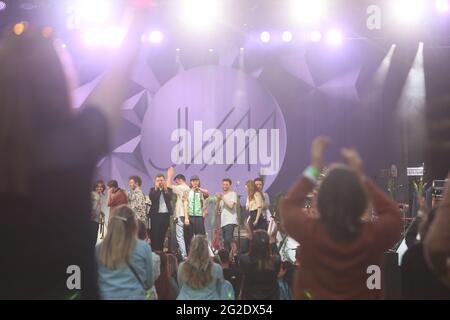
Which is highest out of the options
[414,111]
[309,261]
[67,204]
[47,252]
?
[414,111]

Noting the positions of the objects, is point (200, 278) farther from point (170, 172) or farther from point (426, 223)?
point (426, 223)

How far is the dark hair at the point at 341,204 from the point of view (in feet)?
11.4

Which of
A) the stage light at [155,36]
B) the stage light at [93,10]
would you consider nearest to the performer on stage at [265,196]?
the stage light at [155,36]

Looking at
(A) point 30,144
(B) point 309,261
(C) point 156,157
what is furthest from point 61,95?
(C) point 156,157

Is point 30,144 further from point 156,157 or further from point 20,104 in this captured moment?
point 156,157

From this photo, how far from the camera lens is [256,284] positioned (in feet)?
15.9

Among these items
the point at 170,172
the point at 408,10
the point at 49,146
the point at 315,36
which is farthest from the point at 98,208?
the point at 408,10

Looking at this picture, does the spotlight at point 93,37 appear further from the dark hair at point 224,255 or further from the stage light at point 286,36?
the dark hair at point 224,255

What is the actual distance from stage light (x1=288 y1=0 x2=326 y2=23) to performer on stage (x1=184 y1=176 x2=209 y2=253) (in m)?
1.77

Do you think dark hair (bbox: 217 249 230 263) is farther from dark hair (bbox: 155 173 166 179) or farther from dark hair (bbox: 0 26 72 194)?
dark hair (bbox: 0 26 72 194)

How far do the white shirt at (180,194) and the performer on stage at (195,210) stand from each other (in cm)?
4

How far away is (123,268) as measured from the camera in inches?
170

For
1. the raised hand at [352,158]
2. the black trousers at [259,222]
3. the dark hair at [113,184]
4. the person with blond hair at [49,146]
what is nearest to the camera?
the person with blond hair at [49,146]

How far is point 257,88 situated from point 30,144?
391 cm
